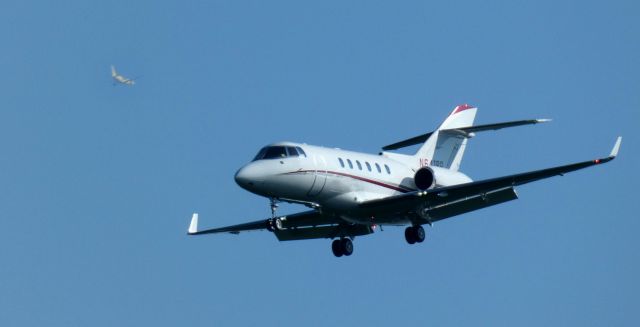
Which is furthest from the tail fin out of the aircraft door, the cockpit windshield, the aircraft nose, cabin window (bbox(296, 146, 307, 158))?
the aircraft nose

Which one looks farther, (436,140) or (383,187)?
(436,140)

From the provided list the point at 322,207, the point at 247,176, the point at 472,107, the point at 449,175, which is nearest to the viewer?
the point at 247,176

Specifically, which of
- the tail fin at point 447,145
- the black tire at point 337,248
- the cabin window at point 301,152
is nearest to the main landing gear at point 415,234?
the black tire at point 337,248

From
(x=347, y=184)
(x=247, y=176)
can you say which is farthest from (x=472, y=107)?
(x=247, y=176)

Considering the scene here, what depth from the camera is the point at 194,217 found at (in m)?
35.8

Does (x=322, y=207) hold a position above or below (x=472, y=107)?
below

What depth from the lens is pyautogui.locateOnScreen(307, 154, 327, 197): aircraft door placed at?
102 ft

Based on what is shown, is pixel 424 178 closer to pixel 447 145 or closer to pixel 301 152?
pixel 447 145

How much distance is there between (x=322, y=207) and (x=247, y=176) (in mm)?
2803

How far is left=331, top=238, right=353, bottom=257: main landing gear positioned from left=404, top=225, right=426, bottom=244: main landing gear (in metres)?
1.77

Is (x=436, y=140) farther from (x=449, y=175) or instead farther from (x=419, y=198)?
(x=419, y=198)

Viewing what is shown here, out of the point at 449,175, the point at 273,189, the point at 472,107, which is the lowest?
the point at 273,189

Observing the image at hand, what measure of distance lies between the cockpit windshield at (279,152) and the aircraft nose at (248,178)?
827mm

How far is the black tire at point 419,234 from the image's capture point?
33.5 metres
